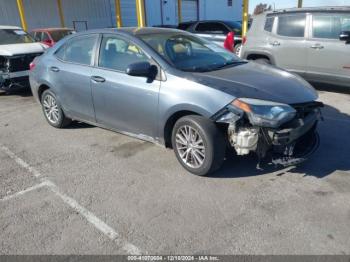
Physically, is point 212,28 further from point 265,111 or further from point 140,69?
point 265,111

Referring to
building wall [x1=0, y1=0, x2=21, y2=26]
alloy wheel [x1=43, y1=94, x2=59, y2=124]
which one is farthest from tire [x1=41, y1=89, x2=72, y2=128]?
building wall [x1=0, y1=0, x2=21, y2=26]

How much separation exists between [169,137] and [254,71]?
134 cm

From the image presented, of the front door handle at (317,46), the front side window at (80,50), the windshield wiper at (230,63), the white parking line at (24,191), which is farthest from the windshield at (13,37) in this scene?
the front door handle at (317,46)

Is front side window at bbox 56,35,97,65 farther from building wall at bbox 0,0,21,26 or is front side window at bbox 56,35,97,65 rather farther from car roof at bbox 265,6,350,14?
building wall at bbox 0,0,21,26

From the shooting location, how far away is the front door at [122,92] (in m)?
3.92

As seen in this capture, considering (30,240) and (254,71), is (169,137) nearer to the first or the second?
(254,71)

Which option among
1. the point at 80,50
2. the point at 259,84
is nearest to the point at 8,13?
the point at 80,50

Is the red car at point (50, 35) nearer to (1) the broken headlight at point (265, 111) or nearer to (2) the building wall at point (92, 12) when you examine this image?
(2) the building wall at point (92, 12)

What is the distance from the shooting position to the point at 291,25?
723cm

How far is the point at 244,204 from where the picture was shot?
10.5 feet

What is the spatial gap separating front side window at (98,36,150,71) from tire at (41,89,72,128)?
139cm

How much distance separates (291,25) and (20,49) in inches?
268

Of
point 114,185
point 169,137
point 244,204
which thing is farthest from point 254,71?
point 114,185

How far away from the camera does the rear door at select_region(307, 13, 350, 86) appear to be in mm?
6488
